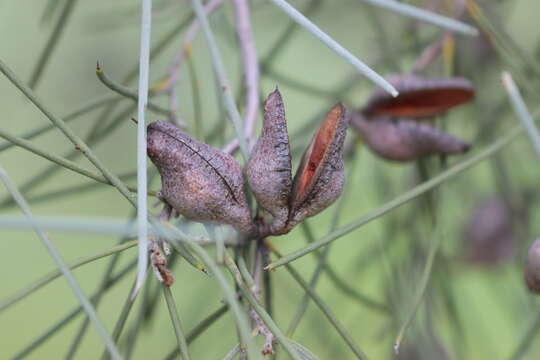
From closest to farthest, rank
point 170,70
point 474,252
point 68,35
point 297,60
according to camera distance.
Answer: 1. point 170,70
2. point 474,252
3. point 68,35
4. point 297,60

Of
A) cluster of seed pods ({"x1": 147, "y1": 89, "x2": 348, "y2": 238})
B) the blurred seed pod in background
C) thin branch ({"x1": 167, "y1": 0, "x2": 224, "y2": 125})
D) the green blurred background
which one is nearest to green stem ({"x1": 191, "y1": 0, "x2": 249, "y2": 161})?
cluster of seed pods ({"x1": 147, "y1": 89, "x2": 348, "y2": 238})

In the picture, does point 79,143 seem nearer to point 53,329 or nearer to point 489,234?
point 53,329

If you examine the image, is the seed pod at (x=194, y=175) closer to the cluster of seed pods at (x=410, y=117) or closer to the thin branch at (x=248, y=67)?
the thin branch at (x=248, y=67)

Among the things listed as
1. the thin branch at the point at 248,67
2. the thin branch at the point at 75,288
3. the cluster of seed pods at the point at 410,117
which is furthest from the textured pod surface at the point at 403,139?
the thin branch at the point at 75,288

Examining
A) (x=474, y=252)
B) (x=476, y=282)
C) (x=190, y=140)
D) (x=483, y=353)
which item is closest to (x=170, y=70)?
(x=190, y=140)

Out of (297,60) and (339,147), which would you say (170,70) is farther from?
(297,60)

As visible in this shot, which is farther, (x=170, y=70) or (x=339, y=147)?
(x=170, y=70)
